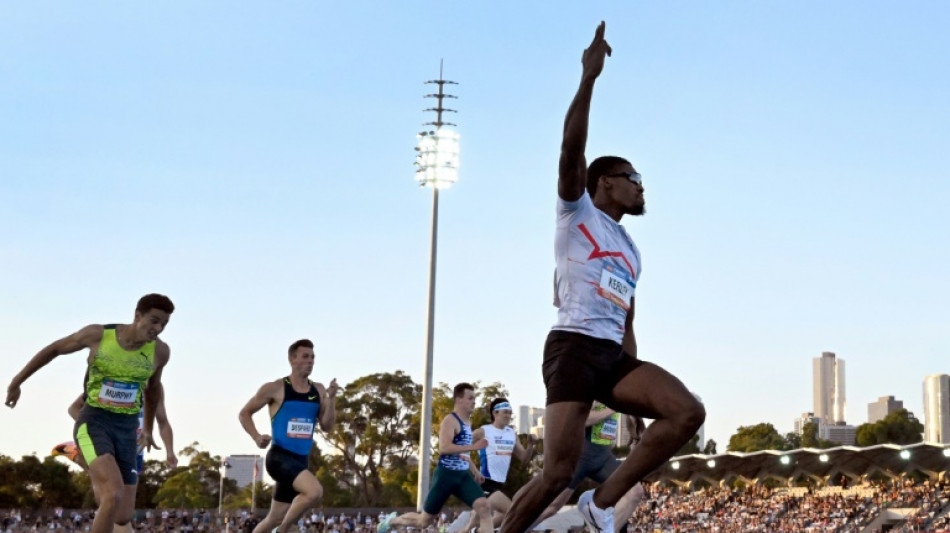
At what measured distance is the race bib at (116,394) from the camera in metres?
9.05

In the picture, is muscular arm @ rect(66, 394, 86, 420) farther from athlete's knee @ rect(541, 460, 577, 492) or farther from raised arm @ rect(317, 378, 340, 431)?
athlete's knee @ rect(541, 460, 577, 492)

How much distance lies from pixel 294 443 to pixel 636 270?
18.3 ft

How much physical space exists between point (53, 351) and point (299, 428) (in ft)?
10.2

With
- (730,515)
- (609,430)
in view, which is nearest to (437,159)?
(730,515)

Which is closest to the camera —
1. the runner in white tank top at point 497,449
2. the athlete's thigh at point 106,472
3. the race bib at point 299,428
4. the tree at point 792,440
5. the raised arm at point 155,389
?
the athlete's thigh at point 106,472

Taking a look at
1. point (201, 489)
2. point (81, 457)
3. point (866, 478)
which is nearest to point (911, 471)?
point (866, 478)

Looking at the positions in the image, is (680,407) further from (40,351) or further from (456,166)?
(456,166)

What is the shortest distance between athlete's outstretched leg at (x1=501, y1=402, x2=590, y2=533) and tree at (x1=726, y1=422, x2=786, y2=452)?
11845 cm

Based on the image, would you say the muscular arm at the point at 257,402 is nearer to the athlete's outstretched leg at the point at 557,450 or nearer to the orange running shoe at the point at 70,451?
the orange running shoe at the point at 70,451

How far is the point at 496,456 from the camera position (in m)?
14.8

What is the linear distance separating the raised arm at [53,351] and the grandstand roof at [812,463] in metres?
54.2

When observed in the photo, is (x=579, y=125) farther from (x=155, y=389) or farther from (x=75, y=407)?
(x=75, y=407)

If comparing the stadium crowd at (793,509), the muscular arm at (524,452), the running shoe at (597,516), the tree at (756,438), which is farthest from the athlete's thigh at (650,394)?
the tree at (756,438)

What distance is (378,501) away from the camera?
7438 cm
